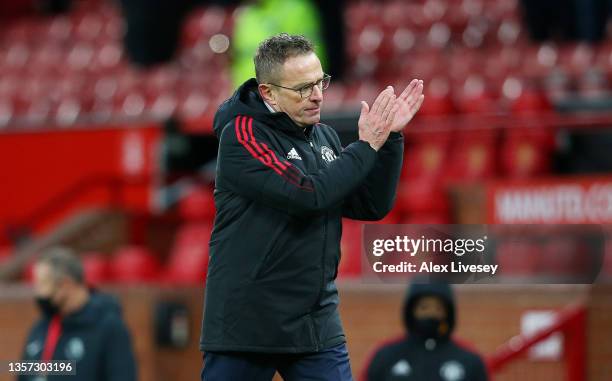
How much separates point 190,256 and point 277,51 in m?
6.37

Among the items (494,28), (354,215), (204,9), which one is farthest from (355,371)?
(204,9)

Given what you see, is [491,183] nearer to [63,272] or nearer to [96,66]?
[63,272]

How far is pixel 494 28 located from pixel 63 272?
26.2ft

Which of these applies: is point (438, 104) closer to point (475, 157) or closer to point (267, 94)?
point (475, 157)

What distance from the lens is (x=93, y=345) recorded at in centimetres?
674

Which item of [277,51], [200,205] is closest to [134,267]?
[200,205]

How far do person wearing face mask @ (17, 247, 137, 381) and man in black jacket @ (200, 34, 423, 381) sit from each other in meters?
2.66

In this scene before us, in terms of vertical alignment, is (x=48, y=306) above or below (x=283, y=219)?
below

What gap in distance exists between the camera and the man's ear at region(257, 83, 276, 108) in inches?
164

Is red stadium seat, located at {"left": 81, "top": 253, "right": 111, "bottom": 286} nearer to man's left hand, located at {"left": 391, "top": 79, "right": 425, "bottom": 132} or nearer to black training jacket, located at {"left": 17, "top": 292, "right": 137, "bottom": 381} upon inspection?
black training jacket, located at {"left": 17, "top": 292, "right": 137, "bottom": 381}

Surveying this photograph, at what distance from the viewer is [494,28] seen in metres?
13.8

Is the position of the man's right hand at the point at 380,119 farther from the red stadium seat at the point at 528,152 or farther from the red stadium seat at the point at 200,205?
the red stadium seat at the point at 200,205

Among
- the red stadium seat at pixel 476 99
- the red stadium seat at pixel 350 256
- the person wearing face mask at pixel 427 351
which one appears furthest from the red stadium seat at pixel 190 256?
the person wearing face mask at pixel 427 351

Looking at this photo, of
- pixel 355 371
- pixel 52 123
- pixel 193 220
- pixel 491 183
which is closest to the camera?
pixel 355 371
